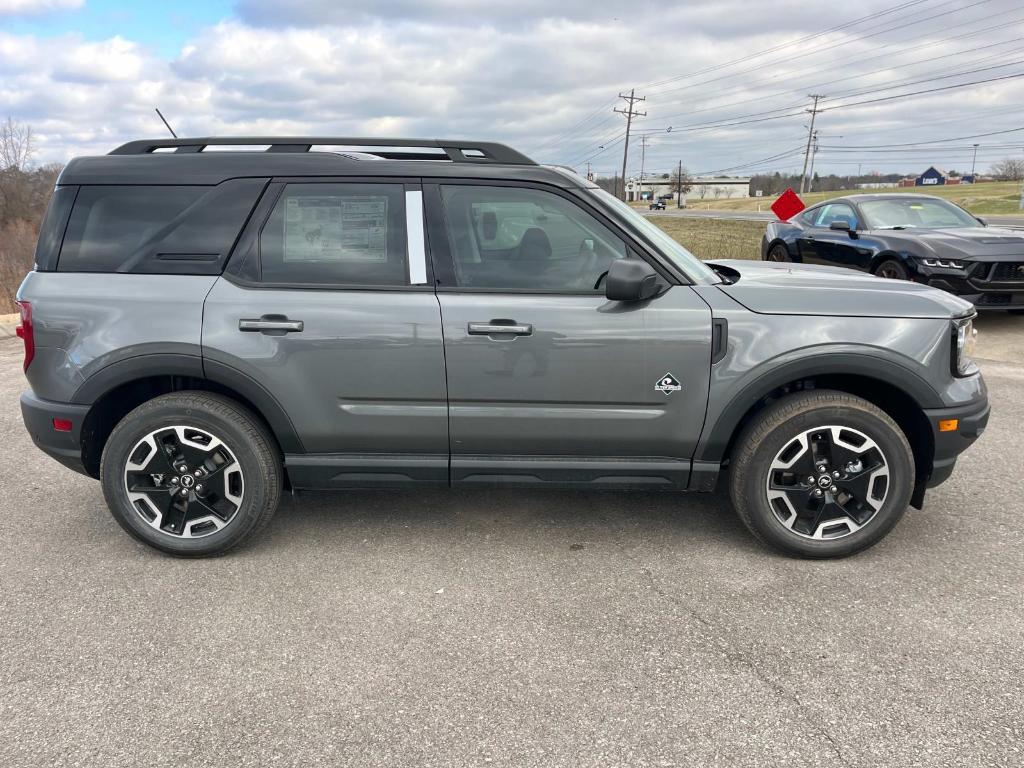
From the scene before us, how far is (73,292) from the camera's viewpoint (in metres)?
3.43

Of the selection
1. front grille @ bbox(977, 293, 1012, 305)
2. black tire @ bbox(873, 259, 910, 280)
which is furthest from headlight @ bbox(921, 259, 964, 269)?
front grille @ bbox(977, 293, 1012, 305)

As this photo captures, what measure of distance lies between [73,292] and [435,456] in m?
1.85

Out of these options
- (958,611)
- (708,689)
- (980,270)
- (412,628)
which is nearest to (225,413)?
(412,628)

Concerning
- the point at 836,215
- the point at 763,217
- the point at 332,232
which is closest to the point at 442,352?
the point at 332,232

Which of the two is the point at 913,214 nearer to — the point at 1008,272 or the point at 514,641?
the point at 1008,272

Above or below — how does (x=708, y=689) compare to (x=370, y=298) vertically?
below

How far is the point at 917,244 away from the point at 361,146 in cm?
700

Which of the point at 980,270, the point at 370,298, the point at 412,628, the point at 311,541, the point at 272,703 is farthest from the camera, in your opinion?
the point at 980,270

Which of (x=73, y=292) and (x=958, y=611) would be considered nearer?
(x=958, y=611)

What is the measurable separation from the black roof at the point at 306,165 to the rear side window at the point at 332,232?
10cm

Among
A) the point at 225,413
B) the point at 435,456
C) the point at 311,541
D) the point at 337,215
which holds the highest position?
the point at 337,215

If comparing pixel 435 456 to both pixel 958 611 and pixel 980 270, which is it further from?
pixel 980 270

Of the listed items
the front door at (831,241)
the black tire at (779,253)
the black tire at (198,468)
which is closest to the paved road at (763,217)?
the black tire at (779,253)

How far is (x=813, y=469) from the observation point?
3434 mm
